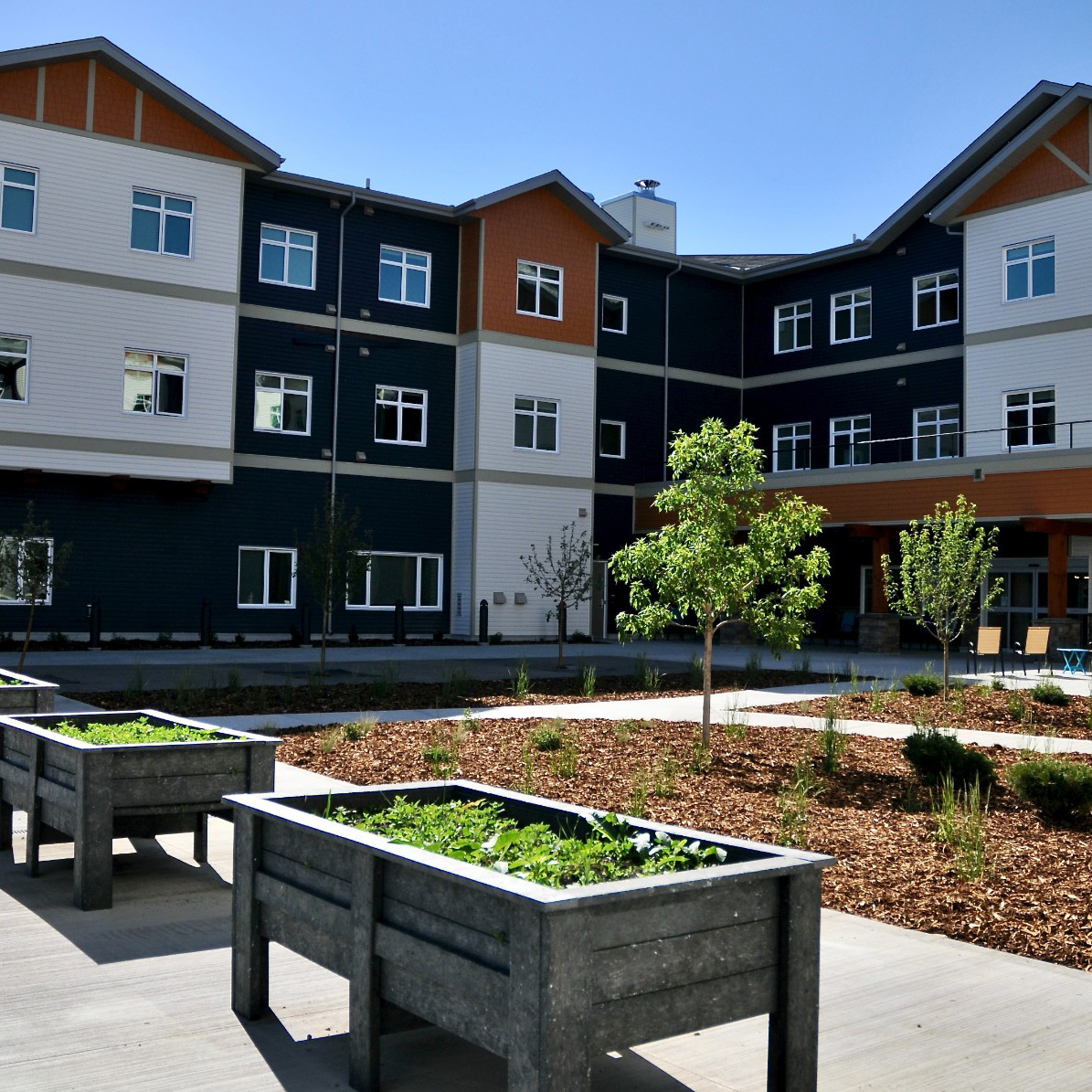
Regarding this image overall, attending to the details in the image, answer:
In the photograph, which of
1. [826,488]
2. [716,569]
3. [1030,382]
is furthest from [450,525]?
[716,569]

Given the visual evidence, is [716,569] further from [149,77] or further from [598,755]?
[149,77]

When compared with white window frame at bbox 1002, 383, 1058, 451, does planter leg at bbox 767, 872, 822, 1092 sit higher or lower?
lower

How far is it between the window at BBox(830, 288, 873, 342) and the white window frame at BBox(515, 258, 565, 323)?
8.23 meters

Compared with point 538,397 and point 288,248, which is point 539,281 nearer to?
point 538,397

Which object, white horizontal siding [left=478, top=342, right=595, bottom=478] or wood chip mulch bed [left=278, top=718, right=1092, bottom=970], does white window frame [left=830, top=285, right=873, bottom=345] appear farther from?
wood chip mulch bed [left=278, top=718, right=1092, bottom=970]

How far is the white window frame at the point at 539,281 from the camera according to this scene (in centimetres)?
3269

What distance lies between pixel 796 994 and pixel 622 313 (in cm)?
3321

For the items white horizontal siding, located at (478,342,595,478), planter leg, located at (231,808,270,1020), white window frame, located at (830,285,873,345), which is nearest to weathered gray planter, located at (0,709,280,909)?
planter leg, located at (231,808,270,1020)

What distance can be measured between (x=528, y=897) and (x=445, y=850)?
90 centimetres

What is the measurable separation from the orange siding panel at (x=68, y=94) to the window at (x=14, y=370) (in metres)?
4.75

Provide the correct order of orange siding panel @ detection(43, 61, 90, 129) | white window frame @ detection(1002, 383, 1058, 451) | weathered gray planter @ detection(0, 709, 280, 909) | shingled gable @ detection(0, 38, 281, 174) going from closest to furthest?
weathered gray planter @ detection(0, 709, 280, 909) → shingled gable @ detection(0, 38, 281, 174) → orange siding panel @ detection(43, 61, 90, 129) → white window frame @ detection(1002, 383, 1058, 451)

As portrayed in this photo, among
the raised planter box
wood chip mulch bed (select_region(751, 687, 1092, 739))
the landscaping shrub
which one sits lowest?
wood chip mulch bed (select_region(751, 687, 1092, 739))

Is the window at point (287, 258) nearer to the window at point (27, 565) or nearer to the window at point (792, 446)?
the window at point (27, 565)

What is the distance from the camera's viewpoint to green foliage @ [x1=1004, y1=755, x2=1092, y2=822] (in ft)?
28.6
